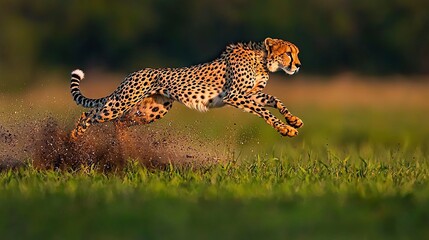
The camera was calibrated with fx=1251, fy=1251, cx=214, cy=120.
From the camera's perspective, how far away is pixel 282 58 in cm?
1031

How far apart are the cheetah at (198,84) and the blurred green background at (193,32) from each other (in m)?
16.1

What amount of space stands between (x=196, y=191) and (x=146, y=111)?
3.17 meters

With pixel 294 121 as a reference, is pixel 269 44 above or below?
above

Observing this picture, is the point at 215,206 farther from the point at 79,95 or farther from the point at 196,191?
the point at 79,95

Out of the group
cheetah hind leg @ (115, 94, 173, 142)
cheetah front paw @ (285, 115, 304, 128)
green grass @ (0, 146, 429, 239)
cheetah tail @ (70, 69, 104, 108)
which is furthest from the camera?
cheetah tail @ (70, 69, 104, 108)

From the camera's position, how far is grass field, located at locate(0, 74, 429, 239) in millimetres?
6125

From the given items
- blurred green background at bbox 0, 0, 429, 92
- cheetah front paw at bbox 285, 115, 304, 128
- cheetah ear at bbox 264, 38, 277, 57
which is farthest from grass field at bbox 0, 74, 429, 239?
blurred green background at bbox 0, 0, 429, 92

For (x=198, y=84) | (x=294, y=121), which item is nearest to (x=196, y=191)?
(x=294, y=121)

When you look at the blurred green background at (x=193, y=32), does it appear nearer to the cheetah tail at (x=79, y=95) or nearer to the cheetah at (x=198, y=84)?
the cheetah tail at (x=79, y=95)

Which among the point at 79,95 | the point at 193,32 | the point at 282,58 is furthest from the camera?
the point at 193,32

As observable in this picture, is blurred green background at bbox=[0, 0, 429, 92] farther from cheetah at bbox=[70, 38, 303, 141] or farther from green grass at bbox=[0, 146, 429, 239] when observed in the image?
green grass at bbox=[0, 146, 429, 239]

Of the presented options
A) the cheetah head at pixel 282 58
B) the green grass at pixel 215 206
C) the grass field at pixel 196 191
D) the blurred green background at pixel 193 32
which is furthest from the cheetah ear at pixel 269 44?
the blurred green background at pixel 193 32

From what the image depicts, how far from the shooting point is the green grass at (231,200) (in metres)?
6.08

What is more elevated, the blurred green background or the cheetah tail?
the blurred green background
